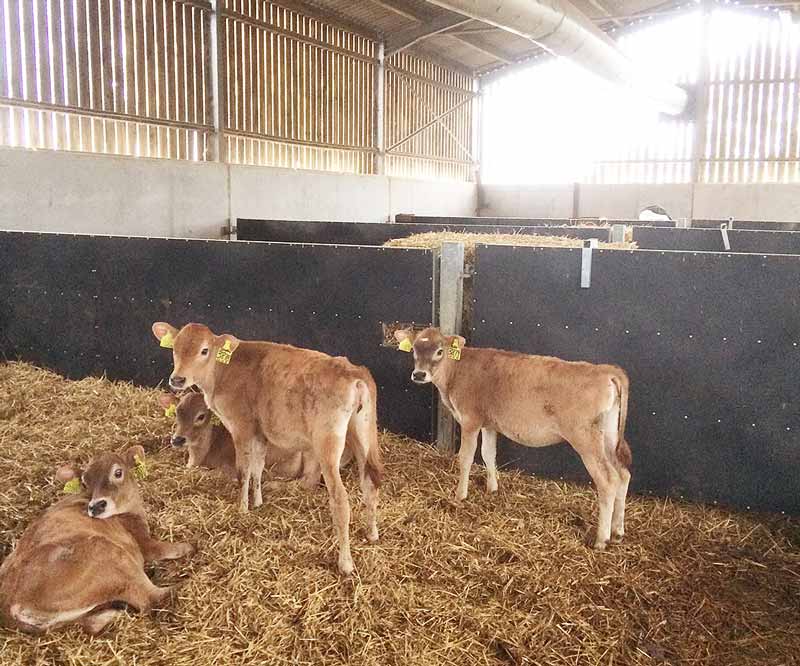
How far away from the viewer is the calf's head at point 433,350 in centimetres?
403

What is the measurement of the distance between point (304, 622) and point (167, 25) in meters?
10.1

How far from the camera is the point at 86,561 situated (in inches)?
109

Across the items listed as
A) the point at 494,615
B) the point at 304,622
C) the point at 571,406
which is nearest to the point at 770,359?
the point at 571,406

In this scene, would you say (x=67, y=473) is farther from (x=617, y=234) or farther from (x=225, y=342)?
(x=617, y=234)

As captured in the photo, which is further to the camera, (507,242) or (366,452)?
(507,242)

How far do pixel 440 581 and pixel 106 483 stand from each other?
158 cm

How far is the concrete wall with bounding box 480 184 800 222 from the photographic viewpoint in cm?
1617

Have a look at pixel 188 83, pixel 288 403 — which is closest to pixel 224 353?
pixel 288 403

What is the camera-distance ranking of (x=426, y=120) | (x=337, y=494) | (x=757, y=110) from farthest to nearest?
(x=426, y=120)
(x=757, y=110)
(x=337, y=494)

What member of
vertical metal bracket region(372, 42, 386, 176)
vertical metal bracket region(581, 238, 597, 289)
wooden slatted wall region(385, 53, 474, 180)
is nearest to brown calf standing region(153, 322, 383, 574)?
vertical metal bracket region(581, 238, 597, 289)

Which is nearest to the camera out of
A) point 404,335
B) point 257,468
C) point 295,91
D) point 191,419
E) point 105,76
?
point 257,468

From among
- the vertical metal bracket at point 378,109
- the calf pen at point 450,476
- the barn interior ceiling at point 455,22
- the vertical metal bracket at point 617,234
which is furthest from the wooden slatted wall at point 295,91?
the vertical metal bracket at point 617,234

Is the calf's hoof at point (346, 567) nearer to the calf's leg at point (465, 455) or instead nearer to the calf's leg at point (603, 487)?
the calf's leg at point (465, 455)

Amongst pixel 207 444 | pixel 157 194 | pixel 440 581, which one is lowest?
pixel 440 581
